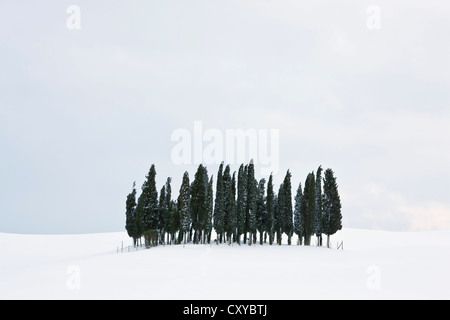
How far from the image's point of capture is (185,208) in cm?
5931

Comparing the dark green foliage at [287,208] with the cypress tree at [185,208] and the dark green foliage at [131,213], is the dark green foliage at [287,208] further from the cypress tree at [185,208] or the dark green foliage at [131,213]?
the dark green foliage at [131,213]

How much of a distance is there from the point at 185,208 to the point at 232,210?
7.98 meters

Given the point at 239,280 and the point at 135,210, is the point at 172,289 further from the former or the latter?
the point at 135,210

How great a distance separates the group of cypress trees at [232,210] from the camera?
5997 cm

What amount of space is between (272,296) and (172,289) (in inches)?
244

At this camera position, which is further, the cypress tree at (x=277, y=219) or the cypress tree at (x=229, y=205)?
the cypress tree at (x=277, y=219)

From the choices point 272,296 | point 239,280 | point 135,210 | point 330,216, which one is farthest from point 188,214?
point 272,296

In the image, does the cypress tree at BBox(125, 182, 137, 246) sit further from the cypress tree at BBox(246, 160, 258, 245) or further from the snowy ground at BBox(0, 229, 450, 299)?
the snowy ground at BBox(0, 229, 450, 299)

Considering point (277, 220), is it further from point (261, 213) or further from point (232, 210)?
point (232, 210)

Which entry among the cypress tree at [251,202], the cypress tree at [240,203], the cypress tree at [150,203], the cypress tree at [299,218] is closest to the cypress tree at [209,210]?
the cypress tree at [240,203]

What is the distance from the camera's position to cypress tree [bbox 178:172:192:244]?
193 feet

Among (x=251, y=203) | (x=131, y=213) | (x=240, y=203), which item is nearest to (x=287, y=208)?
(x=251, y=203)
